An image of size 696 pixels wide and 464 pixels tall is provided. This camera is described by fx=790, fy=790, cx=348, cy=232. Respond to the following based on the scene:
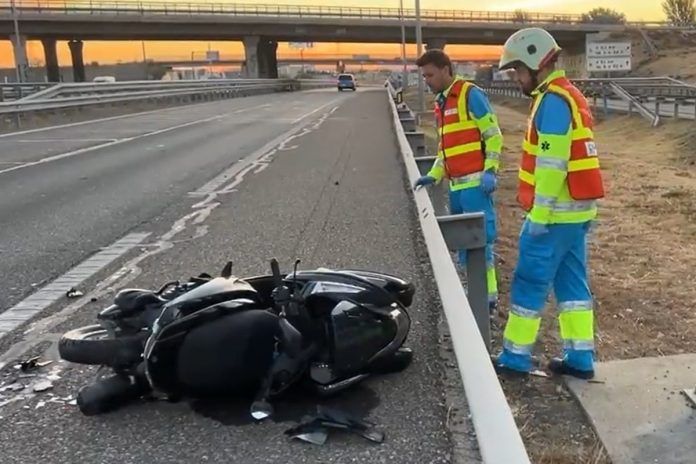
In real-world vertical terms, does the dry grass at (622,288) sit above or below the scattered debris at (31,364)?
below

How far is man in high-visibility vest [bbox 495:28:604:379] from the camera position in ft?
13.8

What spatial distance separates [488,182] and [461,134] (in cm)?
46

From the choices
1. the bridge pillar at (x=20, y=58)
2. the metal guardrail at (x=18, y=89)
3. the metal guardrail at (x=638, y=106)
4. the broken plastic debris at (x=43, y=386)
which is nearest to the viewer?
the broken plastic debris at (x=43, y=386)

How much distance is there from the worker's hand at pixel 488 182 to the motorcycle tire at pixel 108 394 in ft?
9.96

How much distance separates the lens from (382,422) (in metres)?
3.14

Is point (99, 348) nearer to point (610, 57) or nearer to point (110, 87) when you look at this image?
point (110, 87)

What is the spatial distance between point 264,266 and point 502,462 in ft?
12.2

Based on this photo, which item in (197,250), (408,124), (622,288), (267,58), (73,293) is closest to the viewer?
(73,293)

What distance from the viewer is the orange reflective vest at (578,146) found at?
13.9 feet

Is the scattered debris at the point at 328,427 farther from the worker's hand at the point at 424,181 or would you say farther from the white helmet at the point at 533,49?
the worker's hand at the point at 424,181

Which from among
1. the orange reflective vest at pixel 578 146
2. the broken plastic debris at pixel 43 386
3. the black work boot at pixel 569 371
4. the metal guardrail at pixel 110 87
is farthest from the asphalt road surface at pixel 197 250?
the metal guardrail at pixel 110 87

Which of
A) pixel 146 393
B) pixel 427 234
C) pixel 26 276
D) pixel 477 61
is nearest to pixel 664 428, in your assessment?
pixel 427 234

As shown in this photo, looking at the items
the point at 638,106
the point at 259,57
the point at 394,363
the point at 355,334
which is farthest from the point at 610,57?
the point at 259,57

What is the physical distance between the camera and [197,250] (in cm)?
632
